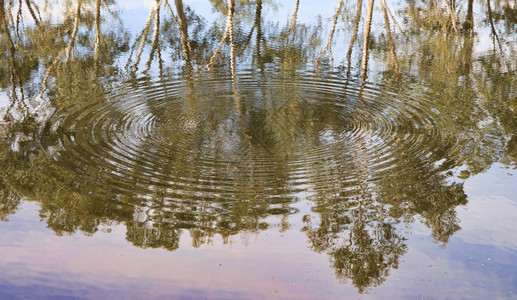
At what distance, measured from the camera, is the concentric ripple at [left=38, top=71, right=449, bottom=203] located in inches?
274

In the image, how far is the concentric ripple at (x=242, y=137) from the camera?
22.9 ft

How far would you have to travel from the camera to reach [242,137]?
8320 millimetres

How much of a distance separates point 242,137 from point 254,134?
20 cm

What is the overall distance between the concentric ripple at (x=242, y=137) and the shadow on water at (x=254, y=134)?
1.1 inches

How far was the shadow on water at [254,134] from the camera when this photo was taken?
6301 millimetres

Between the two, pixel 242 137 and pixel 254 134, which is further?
pixel 254 134

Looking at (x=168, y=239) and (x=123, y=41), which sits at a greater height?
(x=123, y=41)

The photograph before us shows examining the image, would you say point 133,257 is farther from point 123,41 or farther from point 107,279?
point 123,41

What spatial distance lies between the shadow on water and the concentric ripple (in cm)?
3

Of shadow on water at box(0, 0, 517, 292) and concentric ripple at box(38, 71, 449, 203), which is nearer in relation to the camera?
shadow on water at box(0, 0, 517, 292)

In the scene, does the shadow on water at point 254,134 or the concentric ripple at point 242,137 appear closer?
the shadow on water at point 254,134

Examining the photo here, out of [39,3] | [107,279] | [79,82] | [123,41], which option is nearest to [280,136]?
[107,279]

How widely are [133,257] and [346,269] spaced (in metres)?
2.05

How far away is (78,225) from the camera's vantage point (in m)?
6.24
